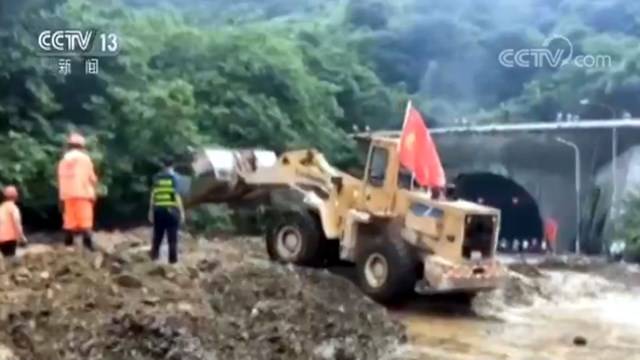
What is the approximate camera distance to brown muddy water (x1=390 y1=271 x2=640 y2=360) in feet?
27.9

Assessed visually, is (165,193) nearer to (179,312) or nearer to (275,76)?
(179,312)

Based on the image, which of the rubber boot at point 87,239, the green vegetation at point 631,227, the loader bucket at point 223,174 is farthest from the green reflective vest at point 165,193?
the green vegetation at point 631,227

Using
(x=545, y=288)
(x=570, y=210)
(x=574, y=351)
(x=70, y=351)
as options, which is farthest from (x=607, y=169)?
(x=70, y=351)

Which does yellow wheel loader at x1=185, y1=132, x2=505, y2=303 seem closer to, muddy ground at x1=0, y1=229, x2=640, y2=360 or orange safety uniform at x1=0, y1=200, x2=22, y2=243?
muddy ground at x1=0, y1=229, x2=640, y2=360

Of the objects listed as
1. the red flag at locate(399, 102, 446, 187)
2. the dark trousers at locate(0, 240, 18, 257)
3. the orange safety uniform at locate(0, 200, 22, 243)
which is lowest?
the dark trousers at locate(0, 240, 18, 257)

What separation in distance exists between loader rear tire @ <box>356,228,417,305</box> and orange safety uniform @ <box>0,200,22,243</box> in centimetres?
294

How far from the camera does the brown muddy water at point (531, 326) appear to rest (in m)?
8.52

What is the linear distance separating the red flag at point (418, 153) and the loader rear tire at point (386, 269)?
59 centimetres

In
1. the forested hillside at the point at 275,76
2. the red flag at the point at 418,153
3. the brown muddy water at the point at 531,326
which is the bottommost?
the brown muddy water at the point at 531,326

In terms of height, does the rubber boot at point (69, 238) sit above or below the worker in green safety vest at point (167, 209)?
below

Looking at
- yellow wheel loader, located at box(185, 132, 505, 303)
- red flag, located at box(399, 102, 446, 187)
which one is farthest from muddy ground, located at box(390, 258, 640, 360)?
red flag, located at box(399, 102, 446, 187)

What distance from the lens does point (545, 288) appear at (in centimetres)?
1227

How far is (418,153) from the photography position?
1037cm

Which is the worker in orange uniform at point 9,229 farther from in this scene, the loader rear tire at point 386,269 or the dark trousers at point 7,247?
the loader rear tire at point 386,269
